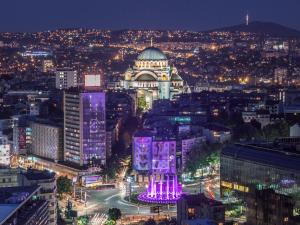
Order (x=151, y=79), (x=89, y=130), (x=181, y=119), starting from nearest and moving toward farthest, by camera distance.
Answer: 1. (x=89, y=130)
2. (x=181, y=119)
3. (x=151, y=79)

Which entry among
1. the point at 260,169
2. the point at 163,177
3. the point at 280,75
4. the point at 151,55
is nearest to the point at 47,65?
the point at 280,75

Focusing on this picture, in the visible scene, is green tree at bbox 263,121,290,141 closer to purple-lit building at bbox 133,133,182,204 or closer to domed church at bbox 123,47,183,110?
purple-lit building at bbox 133,133,182,204

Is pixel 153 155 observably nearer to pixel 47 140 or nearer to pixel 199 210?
pixel 47 140

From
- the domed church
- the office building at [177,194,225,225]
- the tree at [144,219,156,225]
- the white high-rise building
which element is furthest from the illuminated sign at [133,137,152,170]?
the white high-rise building

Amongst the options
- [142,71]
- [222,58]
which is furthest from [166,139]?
[222,58]

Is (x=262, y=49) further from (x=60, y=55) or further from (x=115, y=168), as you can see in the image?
(x=115, y=168)

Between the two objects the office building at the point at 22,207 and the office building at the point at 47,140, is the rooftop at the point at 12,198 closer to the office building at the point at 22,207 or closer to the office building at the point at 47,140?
the office building at the point at 22,207

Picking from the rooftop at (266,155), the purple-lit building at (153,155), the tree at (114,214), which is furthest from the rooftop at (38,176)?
the purple-lit building at (153,155)

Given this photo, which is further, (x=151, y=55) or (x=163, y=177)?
(x=151, y=55)
